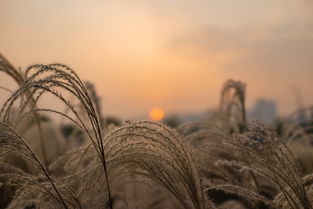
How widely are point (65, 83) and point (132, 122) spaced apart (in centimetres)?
55

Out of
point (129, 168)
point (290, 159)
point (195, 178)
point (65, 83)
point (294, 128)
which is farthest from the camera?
point (294, 128)

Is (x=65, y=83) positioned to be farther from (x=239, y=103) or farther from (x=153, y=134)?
(x=239, y=103)

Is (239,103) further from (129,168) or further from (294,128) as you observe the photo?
(294,128)

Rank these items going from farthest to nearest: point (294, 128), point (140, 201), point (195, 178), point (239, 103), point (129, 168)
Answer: point (294, 128), point (239, 103), point (140, 201), point (129, 168), point (195, 178)

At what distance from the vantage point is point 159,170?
2822mm

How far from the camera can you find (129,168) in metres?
3.28

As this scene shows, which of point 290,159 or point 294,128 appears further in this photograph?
point 294,128

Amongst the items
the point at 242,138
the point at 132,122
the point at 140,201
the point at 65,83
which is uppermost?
the point at 65,83

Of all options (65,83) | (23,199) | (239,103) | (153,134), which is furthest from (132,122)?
(239,103)

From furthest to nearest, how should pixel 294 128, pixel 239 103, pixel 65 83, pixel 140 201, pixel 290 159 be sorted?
pixel 294 128 → pixel 239 103 → pixel 140 201 → pixel 290 159 → pixel 65 83

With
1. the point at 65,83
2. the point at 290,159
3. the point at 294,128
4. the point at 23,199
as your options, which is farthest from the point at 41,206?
the point at 294,128

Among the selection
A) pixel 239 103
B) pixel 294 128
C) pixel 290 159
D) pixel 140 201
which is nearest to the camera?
pixel 290 159

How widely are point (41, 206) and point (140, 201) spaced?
4.33 ft

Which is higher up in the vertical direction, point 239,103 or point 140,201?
point 239,103
